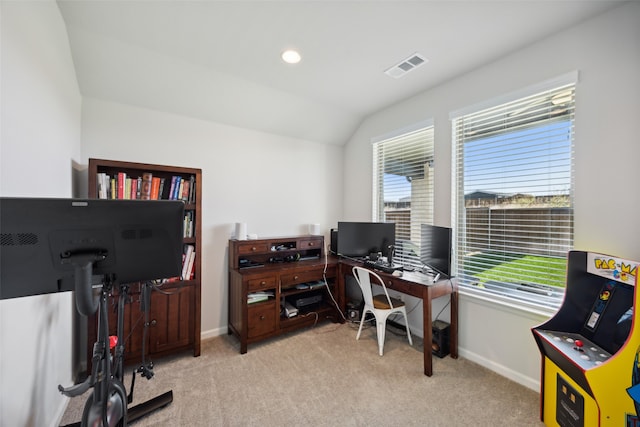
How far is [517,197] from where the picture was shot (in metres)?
2.16

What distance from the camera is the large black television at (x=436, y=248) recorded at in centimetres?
230

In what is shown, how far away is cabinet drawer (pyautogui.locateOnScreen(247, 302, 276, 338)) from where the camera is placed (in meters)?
2.53

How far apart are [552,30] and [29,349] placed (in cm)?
393

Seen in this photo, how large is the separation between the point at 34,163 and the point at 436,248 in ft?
9.85

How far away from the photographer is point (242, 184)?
306 cm

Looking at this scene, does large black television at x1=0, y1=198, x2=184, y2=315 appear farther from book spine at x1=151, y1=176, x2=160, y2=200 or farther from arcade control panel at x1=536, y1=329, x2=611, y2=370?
arcade control panel at x1=536, y1=329, x2=611, y2=370

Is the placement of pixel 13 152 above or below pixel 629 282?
above

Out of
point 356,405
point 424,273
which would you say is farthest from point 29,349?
point 424,273

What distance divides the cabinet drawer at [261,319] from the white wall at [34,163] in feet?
4.45

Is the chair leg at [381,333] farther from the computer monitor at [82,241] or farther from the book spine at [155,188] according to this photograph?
the book spine at [155,188]

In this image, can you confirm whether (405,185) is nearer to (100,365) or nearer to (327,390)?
(327,390)

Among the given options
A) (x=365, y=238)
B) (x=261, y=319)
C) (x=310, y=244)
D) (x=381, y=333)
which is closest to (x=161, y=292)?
(x=261, y=319)

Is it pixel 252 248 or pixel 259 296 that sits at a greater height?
pixel 252 248

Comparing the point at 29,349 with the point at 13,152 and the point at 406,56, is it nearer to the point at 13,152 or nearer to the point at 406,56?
the point at 13,152
